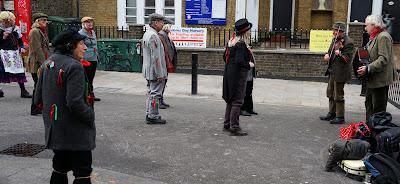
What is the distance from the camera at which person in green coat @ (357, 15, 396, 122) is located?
6.45 metres

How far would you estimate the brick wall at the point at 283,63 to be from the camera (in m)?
13.3

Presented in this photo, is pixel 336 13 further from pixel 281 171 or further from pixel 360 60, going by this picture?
pixel 281 171

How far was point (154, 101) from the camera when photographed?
297 inches

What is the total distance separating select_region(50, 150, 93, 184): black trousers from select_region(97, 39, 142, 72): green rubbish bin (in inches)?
421

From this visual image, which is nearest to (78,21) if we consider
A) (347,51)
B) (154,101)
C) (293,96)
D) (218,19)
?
(218,19)

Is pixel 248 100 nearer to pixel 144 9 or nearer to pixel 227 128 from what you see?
pixel 227 128

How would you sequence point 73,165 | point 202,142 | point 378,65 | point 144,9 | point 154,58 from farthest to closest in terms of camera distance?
1. point 144,9
2. point 154,58
3. point 202,142
4. point 378,65
5. point 73,165

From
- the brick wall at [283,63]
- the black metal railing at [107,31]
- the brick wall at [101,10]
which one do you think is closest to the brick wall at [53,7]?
the brick wall at [101,10]

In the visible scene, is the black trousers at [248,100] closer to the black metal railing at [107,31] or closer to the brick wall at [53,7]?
the black metal railing at [107,31]

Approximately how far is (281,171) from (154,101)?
9.13ft

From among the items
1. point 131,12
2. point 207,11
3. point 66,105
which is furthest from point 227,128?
point 131,12

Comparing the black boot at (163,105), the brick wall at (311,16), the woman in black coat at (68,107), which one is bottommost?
the black boot at (163,105)

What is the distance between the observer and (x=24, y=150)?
6133mm

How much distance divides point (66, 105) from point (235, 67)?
3.45m
